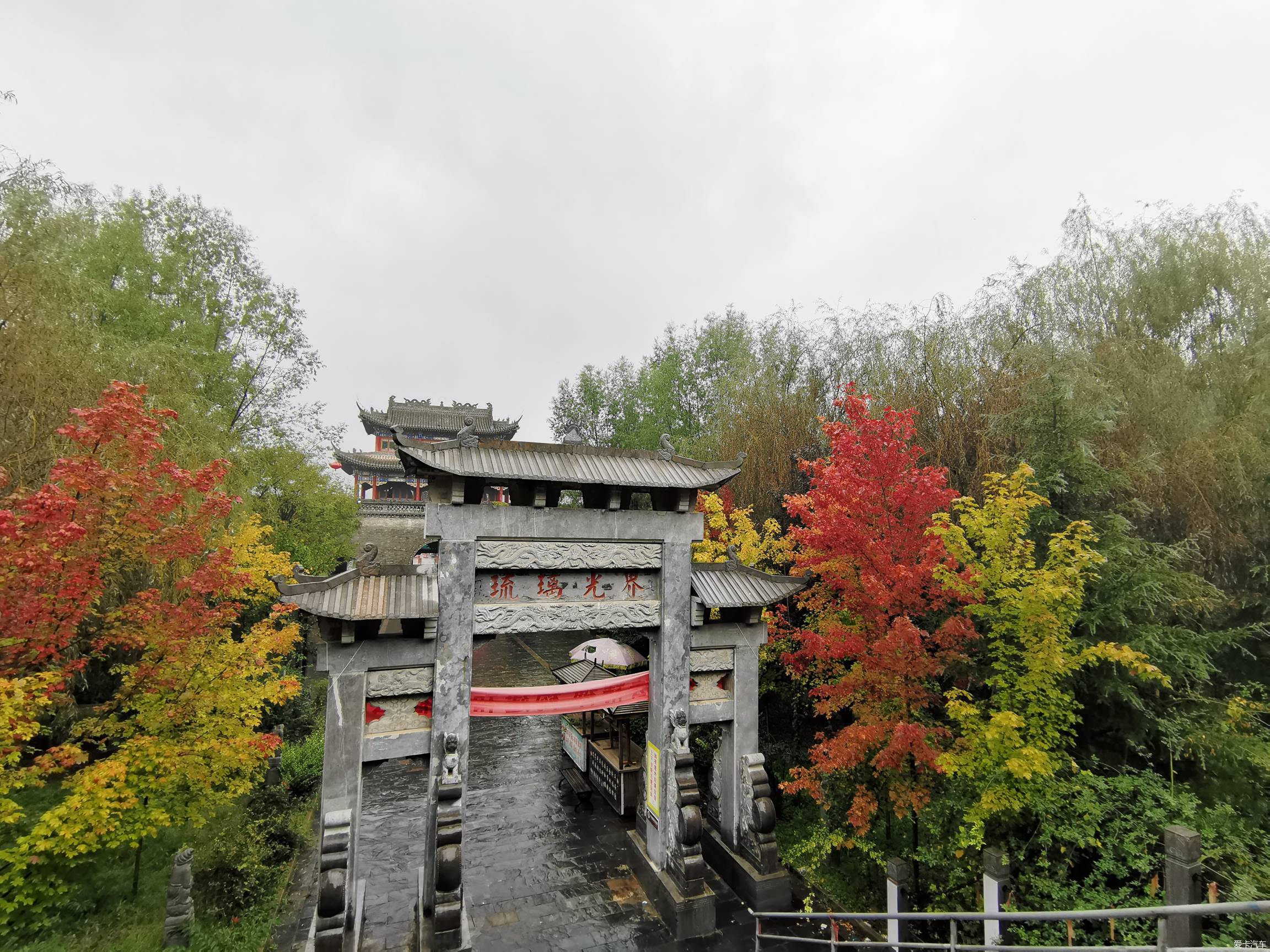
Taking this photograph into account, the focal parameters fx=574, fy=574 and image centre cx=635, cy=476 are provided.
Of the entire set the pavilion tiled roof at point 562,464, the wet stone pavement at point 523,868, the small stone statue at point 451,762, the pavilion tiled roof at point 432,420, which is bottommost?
the wet stone pavement at point 523,868

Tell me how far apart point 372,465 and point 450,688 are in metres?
30.4

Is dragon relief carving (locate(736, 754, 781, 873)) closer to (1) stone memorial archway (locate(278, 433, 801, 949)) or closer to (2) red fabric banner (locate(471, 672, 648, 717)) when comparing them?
(1) stone memorial archway (locate(278, 433, 801, 949))

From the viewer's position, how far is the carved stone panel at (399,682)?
7.97 metres

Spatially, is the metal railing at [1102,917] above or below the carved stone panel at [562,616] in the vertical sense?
below

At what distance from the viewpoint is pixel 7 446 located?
27.3 feet

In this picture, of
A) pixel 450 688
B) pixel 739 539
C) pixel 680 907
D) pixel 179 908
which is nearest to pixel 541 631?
pixel 450 688

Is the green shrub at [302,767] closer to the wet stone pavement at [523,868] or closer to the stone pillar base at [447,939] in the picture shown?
the wet stone pavement at [523,868]

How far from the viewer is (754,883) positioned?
29.7ft

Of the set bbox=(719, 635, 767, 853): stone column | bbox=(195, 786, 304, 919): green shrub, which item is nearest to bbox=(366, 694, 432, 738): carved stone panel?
bbox=(195, 786, 304, 919): green shrub

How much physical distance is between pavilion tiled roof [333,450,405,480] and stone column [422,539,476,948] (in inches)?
1123

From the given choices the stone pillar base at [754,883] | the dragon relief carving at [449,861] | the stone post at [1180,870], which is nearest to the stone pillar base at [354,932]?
the dragon relief carving at [449,861]

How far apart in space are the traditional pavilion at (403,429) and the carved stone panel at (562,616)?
2675 centimetres

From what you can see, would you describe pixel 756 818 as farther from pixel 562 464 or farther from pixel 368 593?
pixel 368 593

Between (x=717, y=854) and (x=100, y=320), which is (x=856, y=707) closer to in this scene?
(x=717, y=854)
